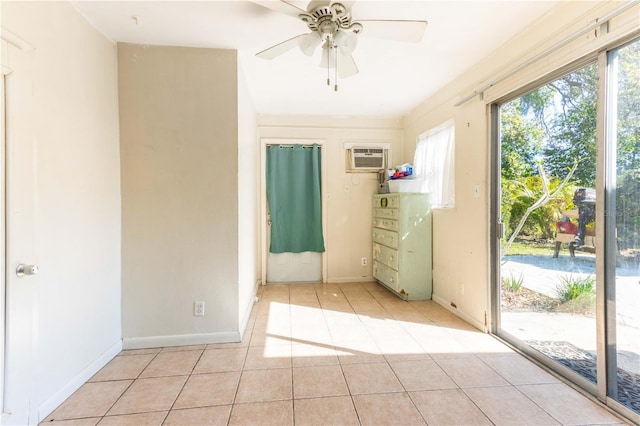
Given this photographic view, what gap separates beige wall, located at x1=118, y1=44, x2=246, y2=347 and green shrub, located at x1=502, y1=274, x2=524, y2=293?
89.4 inches

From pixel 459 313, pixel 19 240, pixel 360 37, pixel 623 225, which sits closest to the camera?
pixel 19 240

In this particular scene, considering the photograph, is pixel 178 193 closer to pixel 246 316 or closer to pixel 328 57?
pixel 246 316

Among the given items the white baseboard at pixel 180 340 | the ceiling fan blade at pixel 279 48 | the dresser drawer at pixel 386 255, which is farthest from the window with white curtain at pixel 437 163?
the white baseboard at pixel 180 340

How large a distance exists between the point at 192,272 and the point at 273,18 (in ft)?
6.47

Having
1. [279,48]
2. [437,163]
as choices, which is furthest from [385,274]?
[279,48]

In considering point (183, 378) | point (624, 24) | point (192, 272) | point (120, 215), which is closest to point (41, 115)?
point (120, 215)

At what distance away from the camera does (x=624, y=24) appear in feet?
4.91

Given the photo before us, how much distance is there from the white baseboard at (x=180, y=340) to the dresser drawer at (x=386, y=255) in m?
1.99

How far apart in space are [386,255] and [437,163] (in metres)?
1.29

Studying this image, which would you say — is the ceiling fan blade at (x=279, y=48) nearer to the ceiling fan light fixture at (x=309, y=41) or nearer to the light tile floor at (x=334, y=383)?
the ceiling fan light fixture at (x=309, y=41)

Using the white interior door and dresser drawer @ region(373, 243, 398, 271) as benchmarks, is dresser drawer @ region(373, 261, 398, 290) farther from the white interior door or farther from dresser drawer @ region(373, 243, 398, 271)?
the white interior door

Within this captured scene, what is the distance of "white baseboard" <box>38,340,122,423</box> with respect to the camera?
1.58m

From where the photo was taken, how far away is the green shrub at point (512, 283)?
7.72ft

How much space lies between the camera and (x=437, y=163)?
11.1 ft
